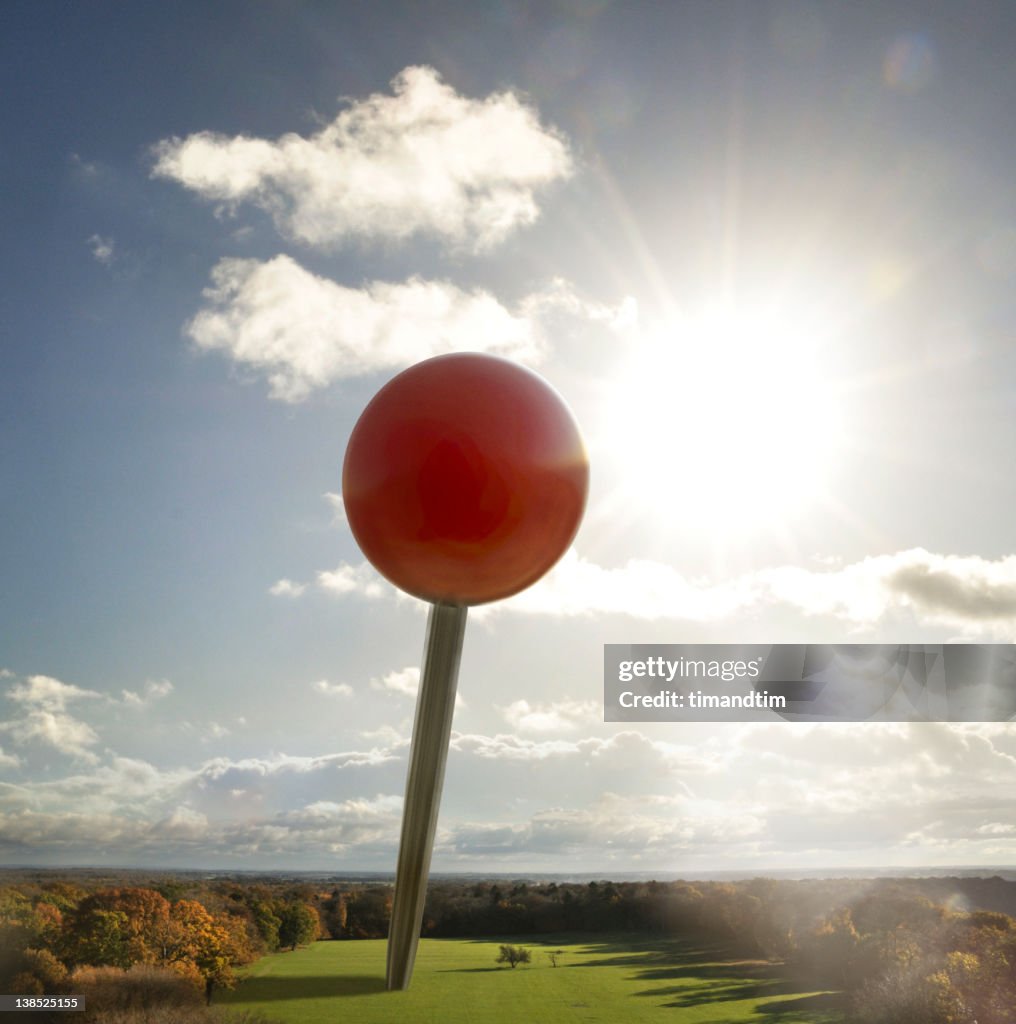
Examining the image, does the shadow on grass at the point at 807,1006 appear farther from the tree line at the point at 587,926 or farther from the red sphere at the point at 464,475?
the red sphere at the point at 464,475

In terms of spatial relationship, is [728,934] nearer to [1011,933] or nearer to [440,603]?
[1011,933]

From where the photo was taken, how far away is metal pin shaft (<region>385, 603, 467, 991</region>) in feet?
14.6

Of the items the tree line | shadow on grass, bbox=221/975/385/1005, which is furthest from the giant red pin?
shadow on grass, bbox=221/975/385/1005

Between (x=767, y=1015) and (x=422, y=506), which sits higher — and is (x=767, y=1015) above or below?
below

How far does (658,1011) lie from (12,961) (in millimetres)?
19157

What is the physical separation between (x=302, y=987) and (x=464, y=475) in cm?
2728

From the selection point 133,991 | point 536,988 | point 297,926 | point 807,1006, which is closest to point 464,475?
point 133,991

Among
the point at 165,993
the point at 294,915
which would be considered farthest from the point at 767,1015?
the point at 165,993

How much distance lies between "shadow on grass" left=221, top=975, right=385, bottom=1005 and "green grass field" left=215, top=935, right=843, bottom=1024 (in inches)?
1.3

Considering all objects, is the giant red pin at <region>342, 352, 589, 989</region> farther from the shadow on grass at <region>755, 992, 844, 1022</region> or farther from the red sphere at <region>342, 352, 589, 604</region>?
the shadow on grass at <region>755, 992, 844, 1022</region>

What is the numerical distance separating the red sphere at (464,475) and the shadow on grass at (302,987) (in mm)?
25429

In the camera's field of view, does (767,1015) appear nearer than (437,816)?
No

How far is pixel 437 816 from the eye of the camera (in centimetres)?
458

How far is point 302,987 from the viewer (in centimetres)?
2611
